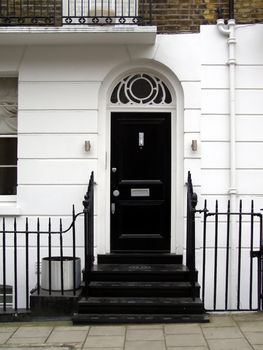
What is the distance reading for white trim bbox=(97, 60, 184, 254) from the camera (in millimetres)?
7598

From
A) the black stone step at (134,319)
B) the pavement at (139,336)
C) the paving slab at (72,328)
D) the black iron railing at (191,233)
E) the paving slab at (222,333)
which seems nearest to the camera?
the pavement at (139,336)

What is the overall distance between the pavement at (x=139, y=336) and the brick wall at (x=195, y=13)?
417cm

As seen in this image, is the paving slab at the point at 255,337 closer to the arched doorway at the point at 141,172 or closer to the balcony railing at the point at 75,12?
the arched doorway at the point at 141,172

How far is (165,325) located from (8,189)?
129 inches

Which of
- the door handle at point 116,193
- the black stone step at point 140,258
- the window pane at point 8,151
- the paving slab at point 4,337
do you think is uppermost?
the window pane at point 8,151

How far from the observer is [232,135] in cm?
743

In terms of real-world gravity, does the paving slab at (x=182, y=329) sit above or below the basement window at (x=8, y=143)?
below

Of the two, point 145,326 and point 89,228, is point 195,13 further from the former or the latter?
point 145,326

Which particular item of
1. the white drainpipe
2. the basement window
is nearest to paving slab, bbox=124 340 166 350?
the white drainpipe

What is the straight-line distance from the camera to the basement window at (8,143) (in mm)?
7844

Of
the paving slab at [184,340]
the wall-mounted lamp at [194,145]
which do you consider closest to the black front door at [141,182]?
the wall-mounted lamp at [194,145]

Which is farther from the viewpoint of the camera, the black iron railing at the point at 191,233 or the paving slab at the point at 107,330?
the black iron railing at the point at 191,233

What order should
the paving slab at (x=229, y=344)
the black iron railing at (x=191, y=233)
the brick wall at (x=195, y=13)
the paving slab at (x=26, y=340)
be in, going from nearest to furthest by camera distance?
the paving slab at (x=229, y=344), the paving slab at (x=26, y=340), the black iron railing at (x=191, y=233), the brick wall at (x=195, y=13)

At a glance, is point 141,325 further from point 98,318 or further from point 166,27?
point 166,27
